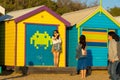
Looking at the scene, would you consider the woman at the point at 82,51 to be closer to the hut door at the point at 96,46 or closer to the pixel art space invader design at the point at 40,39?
the pixel art space invader design at the point at 40,39

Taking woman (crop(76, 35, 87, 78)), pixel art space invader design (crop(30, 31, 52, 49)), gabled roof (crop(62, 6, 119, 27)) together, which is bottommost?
woman (crop(76, 35, 87, 78))

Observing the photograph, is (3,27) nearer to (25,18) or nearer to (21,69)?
(25,18)

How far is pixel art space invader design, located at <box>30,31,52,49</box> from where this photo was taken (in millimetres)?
18453

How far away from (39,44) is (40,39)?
0.25 metres

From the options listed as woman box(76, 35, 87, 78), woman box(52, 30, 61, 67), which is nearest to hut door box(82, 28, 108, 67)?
woman box(52, 30, 61, 67)

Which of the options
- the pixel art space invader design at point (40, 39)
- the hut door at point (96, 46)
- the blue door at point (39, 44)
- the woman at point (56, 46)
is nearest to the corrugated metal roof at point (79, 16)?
the hut door at point (96, 46)

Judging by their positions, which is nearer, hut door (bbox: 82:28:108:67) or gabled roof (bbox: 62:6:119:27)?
gabled roof (bbox: 62:6:119:27)

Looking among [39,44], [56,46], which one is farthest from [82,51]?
[39,44]

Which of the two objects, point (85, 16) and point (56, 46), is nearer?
point (56, 46)

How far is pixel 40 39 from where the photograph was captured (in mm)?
18641

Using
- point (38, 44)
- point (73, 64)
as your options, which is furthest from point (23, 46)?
point (73, 64)

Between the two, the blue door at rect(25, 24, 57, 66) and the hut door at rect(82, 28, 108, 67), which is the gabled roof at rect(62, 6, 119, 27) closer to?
the hut door at rect(82, 28, 108, 67)

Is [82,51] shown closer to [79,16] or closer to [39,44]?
[39,44]

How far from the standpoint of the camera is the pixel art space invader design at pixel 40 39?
1845 cm
